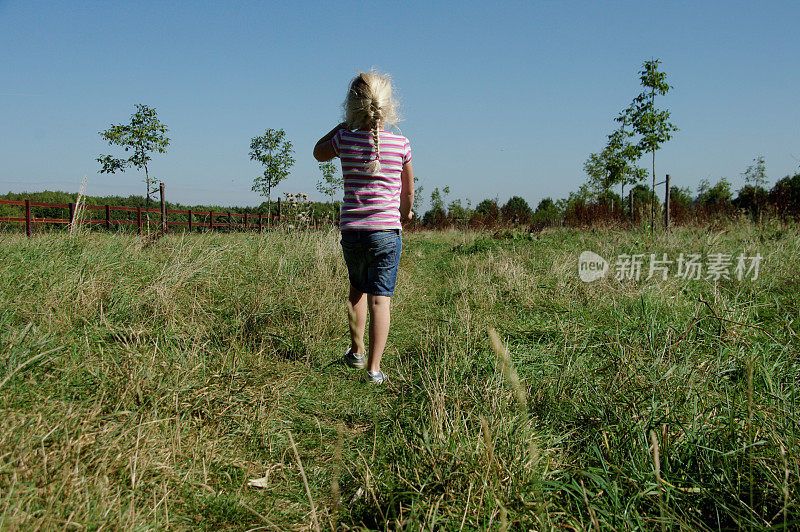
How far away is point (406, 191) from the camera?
9.01ft

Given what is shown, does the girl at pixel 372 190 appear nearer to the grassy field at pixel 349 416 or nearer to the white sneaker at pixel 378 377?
the white sneaker at pixel 378 377

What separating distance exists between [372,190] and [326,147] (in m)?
0.41

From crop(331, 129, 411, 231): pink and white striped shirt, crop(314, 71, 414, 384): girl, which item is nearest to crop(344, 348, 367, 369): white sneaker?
crop(314, 71, 414, 384): girl

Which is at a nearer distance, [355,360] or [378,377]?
[378,377]

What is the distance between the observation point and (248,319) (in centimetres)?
298

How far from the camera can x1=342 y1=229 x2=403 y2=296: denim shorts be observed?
2.61m

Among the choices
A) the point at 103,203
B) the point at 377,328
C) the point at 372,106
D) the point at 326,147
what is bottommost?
the point at 377,328

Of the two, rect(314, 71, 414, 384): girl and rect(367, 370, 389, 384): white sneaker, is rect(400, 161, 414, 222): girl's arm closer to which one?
rect(314, 71, 414, 384): girl

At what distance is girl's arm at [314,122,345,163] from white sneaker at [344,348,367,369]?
1.18 meters

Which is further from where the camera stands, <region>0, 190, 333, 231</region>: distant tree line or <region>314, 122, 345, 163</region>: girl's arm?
<region>0, 190, 333, 231</region>: distant tree line

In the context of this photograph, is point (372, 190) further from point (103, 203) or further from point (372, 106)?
point (103, 203)

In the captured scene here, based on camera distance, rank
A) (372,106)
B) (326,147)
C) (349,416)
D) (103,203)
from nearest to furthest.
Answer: (349,416)
(372,106)
(326,147)
(103,203)

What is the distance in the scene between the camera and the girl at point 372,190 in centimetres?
253

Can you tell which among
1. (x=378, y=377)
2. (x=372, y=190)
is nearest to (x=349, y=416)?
(x=378, y=377)
